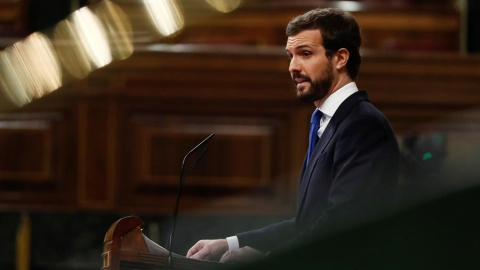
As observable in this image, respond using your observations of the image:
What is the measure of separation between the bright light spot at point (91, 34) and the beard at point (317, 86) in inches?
34.4

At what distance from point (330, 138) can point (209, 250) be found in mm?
189

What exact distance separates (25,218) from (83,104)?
1.07 feet

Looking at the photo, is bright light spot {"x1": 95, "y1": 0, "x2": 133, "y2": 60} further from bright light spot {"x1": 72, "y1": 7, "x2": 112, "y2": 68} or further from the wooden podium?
the wooden podium

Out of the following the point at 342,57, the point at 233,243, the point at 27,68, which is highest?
the point at 342,57

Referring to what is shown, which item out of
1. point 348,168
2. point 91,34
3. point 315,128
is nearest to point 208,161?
point 91,34

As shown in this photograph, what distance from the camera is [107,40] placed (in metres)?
1.91

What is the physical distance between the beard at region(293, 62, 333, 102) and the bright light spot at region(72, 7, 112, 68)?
0.87 metres

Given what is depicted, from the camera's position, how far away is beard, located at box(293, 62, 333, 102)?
1.03m

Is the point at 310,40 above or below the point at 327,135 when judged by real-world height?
above

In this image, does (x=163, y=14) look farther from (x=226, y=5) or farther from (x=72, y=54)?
(x=226, y=5)

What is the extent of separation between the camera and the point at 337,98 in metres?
1.04

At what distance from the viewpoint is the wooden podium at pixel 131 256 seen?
85cm

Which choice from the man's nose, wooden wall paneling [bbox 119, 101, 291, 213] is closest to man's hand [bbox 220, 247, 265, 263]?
the man's nose

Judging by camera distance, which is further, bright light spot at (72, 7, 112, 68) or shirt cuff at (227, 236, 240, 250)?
bright light spot at (72, 7, 112, 68)
